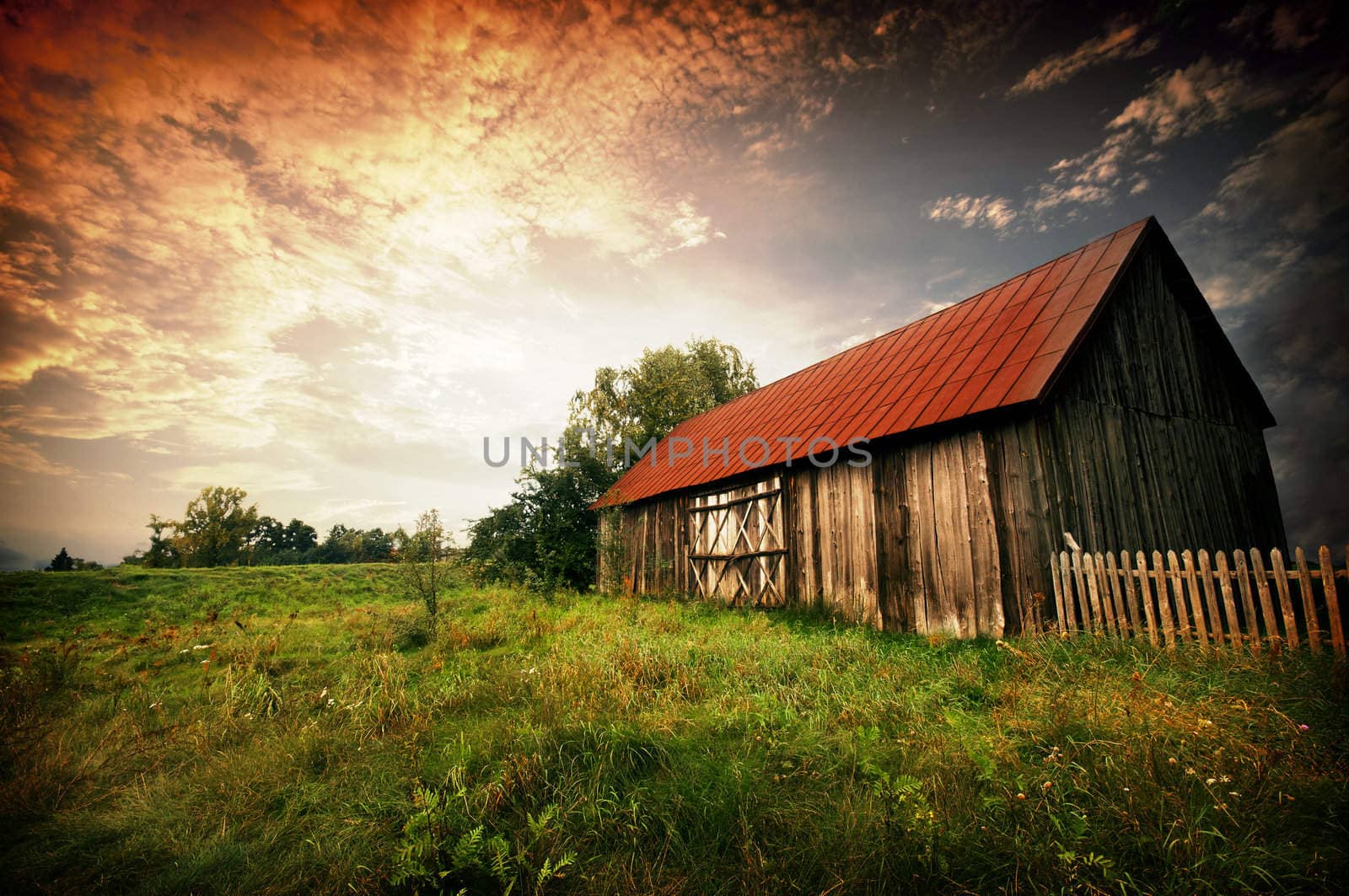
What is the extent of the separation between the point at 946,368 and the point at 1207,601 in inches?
205

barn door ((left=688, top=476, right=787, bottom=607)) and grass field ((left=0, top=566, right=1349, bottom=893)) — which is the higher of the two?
barn door ((left=688, top=476, right=787, bottom=607))

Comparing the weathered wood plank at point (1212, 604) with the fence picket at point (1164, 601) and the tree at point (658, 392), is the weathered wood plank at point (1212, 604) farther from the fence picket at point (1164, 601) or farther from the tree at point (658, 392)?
the tree at point (658, 392)

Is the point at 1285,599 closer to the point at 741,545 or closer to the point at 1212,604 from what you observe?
the point at 1212,604

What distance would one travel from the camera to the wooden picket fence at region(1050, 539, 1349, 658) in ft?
16.1

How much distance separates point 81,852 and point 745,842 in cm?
405

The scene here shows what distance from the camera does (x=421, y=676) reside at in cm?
661

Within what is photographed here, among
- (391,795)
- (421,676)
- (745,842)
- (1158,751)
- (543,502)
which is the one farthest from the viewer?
(543,502)

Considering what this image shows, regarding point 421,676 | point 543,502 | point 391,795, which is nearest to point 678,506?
point 543,502

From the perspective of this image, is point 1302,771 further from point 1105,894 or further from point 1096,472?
point 1096,472

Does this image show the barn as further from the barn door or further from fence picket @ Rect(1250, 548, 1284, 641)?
fence picket @ Rect(1250, 548, 1284, 641)

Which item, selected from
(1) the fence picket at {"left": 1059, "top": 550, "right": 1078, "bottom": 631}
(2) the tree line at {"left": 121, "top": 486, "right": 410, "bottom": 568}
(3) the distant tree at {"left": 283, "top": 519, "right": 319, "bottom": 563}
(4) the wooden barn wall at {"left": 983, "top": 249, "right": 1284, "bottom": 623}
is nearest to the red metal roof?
(4) the wooden barn wall at {"left": 983, "top": 249, "right": 1284, "bottom": 623}

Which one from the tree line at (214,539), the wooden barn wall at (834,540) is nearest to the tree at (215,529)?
the tree line at (214,539)

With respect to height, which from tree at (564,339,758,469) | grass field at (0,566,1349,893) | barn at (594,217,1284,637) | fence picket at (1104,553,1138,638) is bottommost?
grass field at (0,566,1349,893)

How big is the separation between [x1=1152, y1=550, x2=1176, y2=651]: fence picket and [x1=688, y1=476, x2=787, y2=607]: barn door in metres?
6.25
